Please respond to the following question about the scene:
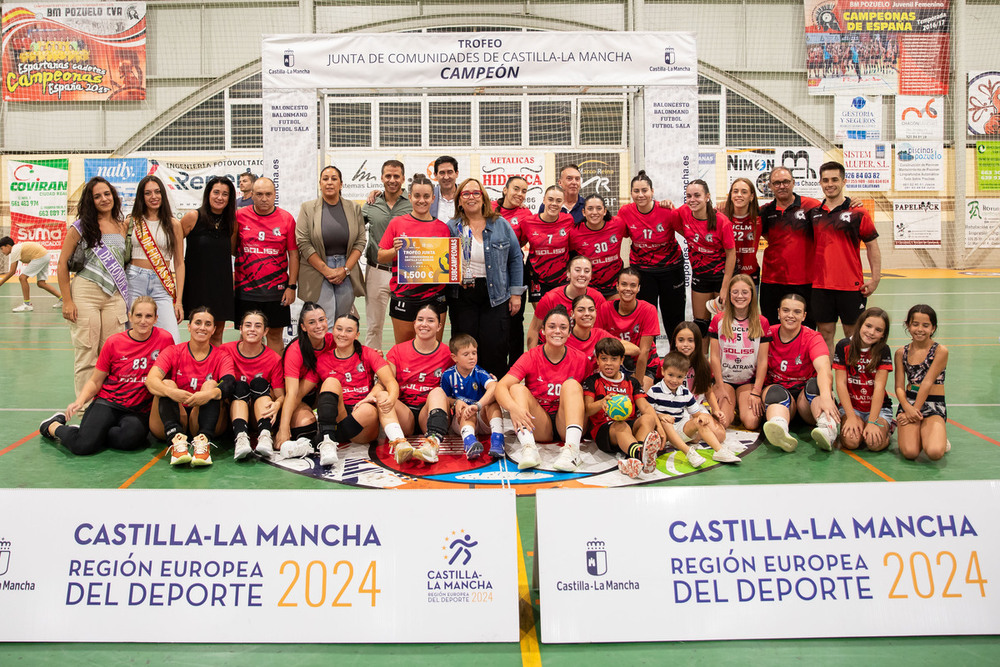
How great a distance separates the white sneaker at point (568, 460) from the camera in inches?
179

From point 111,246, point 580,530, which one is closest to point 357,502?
point 580,530

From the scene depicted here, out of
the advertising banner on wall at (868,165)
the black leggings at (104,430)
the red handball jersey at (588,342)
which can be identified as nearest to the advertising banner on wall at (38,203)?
the black leggings at (104,430)

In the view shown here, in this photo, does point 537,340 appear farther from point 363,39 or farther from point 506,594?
point 363,39

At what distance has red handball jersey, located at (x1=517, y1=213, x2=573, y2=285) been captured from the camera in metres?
6.05

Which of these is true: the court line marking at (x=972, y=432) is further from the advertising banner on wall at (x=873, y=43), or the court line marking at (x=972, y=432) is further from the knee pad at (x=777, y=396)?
the advertising banner on wall at (x=873, y=43)

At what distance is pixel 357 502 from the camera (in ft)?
9.50

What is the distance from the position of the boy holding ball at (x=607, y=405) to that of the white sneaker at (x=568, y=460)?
1.00ft

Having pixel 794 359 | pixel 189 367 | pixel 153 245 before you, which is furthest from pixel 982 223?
pixel 189 367

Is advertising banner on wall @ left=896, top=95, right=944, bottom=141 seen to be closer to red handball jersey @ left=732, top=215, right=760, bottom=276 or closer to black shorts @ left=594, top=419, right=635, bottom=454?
red handball jersey @ left=732, top=215, right=760, bottom=276

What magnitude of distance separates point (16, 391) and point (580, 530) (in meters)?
6.27

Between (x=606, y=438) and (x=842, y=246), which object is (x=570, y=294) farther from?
(x=842, y=246)

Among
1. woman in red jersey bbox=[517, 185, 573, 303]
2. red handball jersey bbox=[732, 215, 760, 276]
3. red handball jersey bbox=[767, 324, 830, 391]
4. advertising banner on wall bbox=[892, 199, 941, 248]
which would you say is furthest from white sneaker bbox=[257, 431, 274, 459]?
advertising banner on wall bbox=[892, 199, 941, 248]

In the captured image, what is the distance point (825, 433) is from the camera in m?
4.90

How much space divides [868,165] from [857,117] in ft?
4.06
